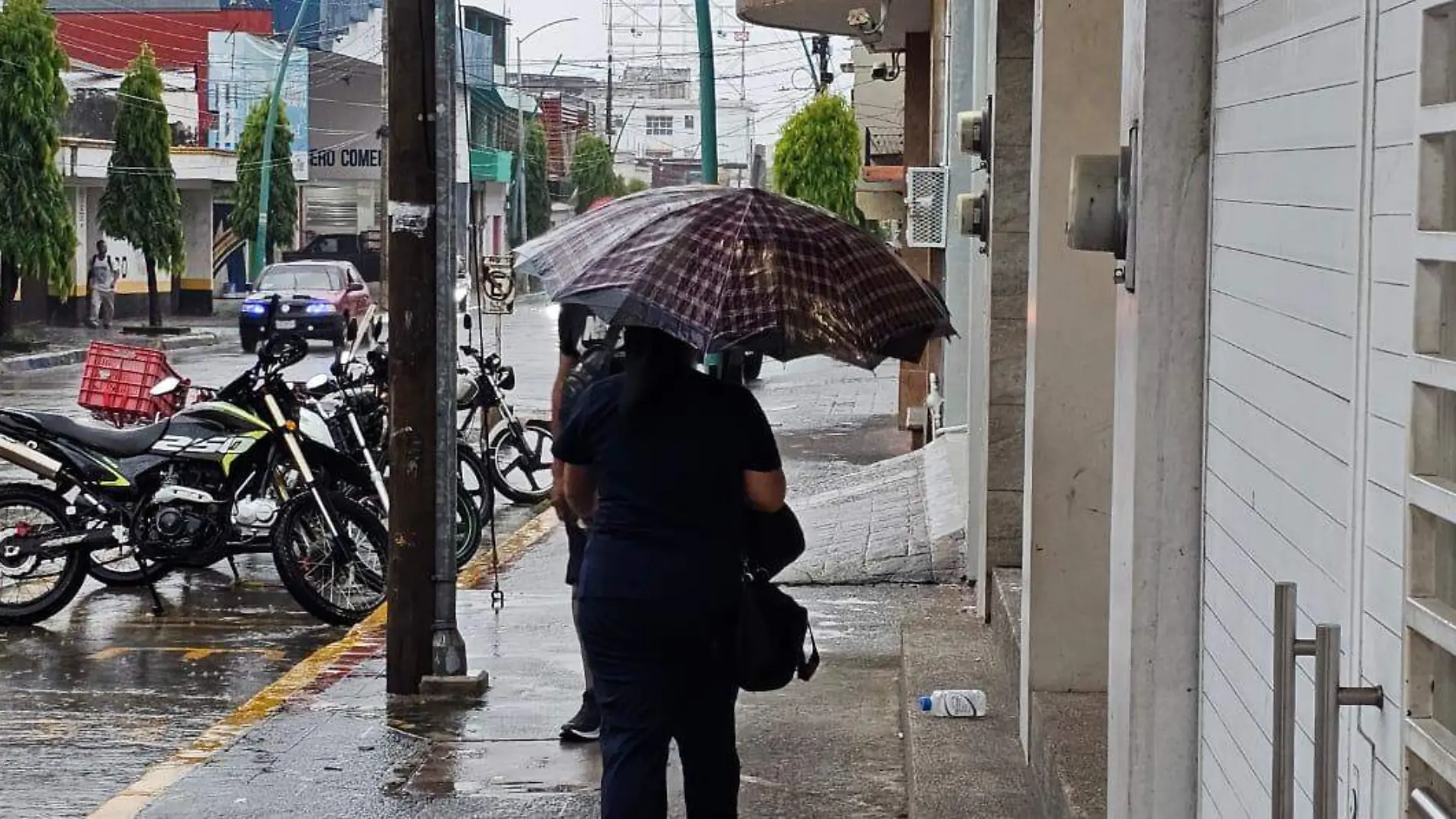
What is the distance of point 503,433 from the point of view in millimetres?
14578

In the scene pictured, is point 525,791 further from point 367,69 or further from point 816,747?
point 367,69

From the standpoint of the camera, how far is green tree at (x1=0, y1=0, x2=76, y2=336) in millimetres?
32688

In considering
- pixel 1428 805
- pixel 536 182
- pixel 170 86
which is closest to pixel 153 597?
pixel 1428 805

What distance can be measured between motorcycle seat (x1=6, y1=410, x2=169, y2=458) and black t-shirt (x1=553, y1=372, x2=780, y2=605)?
605cm

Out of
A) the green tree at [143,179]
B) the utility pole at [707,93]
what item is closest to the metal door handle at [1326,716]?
the utility pole at [707,93]

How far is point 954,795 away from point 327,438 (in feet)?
18.6

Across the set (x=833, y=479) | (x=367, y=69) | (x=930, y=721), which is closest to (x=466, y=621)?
(x=930, y=721)

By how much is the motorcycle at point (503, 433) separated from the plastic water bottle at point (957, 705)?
23.6 feet

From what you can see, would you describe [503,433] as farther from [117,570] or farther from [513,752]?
[513,752]

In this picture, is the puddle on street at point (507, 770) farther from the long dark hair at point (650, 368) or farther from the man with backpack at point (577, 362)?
the long dark hair at point (650, 368)

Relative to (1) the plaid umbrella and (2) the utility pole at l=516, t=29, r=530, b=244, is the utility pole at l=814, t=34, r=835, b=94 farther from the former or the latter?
(1) the plaid umbrella

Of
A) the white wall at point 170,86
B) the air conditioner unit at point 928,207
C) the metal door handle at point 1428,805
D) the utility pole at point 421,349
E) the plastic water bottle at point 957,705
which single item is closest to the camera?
the metal door handle at point 1428,805

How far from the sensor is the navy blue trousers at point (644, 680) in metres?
4.75

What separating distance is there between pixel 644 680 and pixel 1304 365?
7.19ft
